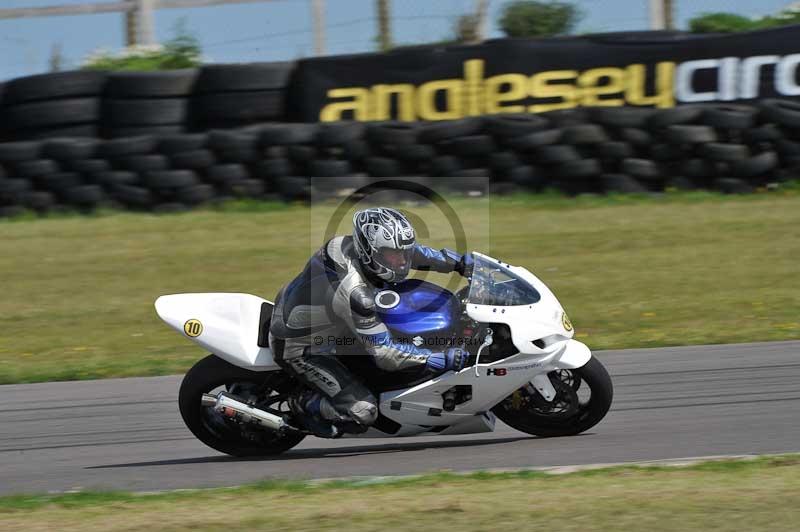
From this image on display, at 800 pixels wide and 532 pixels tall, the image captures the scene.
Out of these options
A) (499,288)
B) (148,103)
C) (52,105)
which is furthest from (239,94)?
(499,288)

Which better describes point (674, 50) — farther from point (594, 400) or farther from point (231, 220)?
point (594, 400)

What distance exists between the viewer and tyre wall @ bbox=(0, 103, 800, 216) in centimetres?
1273

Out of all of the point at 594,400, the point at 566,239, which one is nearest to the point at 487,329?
the point at 594,400

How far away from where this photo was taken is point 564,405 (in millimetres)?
5969

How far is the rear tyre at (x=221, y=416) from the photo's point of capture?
605 centimetres

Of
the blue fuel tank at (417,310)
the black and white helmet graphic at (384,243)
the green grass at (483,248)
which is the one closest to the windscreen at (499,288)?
the blue fuel tank at (417,310)

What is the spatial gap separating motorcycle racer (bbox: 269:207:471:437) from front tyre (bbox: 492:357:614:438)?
487 millimetres

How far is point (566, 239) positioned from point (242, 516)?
792 centimetres

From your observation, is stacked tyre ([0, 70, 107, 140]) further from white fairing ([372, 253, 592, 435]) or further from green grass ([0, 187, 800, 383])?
white fairing ([372, 253, 592, 435])

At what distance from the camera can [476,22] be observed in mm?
14297

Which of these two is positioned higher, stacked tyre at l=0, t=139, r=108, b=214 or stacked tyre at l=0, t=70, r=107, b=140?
stacked tyre at l=0, t=70, r=107, b=140

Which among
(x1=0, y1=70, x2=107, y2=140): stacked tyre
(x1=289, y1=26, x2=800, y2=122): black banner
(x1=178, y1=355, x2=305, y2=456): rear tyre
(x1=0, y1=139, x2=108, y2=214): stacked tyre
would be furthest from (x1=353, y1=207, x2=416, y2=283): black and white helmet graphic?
(x1=0, y1=70, x2=107, y2=140): stacked tyre

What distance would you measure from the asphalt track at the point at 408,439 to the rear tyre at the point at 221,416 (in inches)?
4.1

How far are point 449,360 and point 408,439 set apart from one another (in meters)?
0.88
